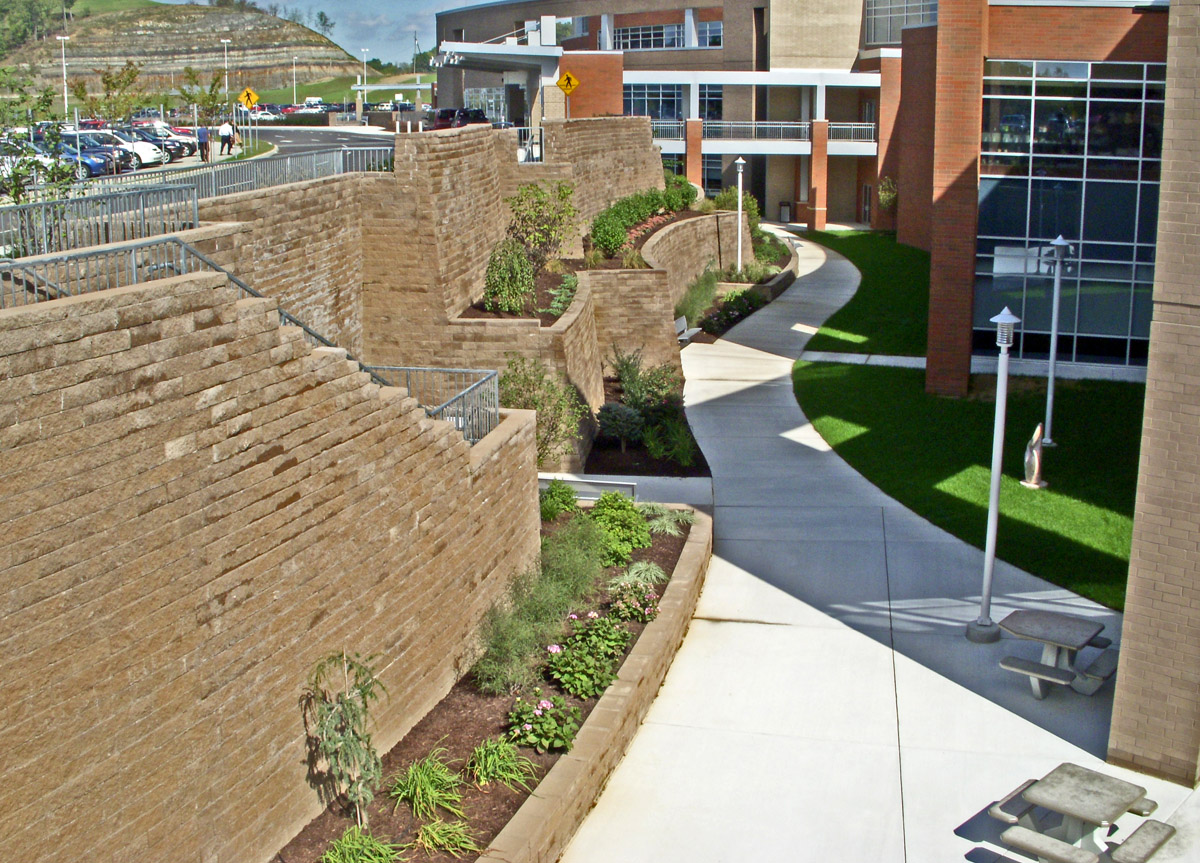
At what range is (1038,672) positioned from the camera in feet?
38.2

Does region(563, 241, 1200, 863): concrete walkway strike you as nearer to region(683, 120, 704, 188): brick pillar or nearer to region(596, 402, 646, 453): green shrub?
region(596, 402, 646, 453): green shrub

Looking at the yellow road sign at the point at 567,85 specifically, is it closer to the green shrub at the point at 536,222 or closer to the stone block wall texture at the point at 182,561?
the green shrub at the point at 536,222

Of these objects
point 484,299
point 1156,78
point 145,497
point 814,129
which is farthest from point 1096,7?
point 814,129

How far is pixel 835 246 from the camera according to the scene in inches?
1745

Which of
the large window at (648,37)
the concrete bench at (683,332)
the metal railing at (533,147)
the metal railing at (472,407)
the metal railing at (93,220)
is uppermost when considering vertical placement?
the large window at (648,37)

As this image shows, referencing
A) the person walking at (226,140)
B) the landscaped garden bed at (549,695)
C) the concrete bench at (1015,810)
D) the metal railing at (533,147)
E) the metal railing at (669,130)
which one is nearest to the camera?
the landscaped garden bed at (549,695)

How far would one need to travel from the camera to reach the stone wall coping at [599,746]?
8.98 meters

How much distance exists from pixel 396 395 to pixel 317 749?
2839 millimetres

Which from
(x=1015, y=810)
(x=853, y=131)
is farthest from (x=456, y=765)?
(x=853, y=131)

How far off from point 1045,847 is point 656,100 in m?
49.7

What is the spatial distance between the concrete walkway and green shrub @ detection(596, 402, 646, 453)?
245cm

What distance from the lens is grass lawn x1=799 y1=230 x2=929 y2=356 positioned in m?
27.8

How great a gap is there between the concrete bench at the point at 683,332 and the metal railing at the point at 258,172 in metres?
10.5

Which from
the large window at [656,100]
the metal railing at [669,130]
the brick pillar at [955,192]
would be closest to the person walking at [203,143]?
the metal railing at [669,130]
